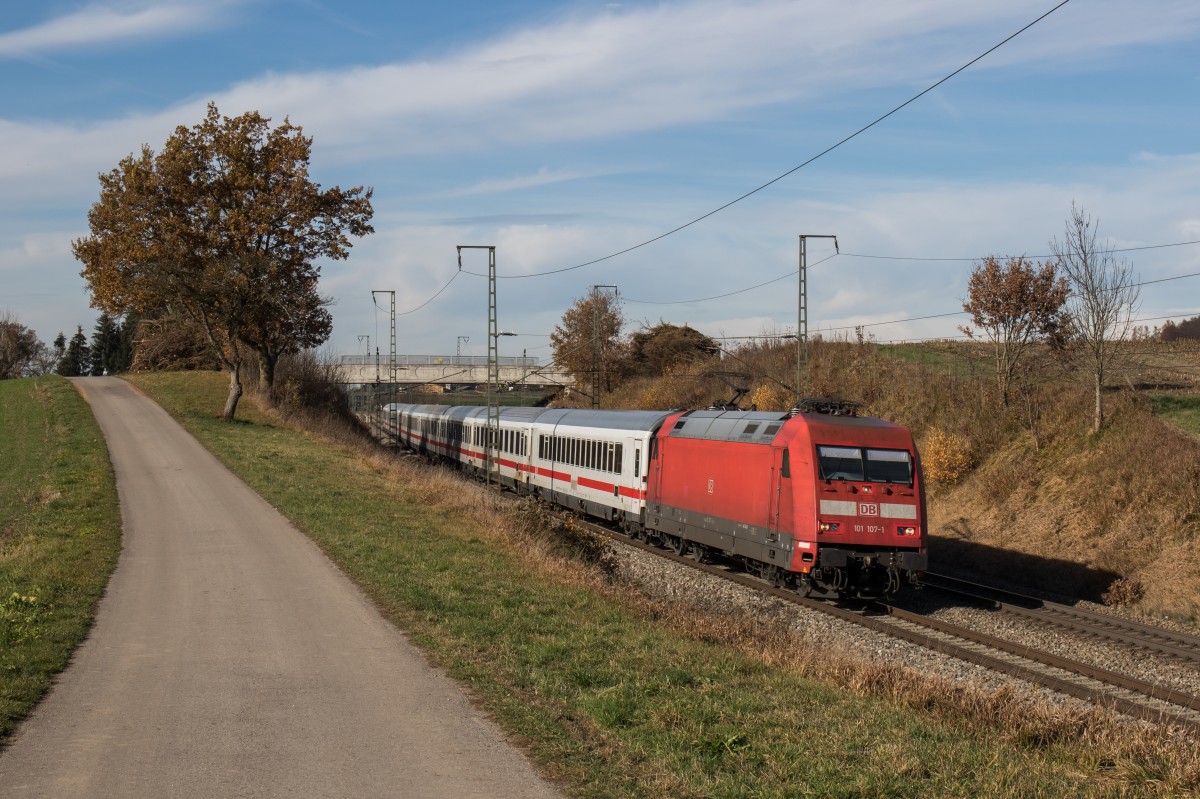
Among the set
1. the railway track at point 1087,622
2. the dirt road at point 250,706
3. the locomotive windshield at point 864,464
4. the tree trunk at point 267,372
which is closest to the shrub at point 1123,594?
the railway track at point 1087,622

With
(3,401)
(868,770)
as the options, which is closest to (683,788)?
(868,770)

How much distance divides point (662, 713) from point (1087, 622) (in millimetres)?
11573

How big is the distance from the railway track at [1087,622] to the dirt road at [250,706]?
1079cm

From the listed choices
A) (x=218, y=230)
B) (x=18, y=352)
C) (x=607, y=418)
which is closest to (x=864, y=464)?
(x=607, y=418)

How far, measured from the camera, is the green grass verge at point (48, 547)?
9438 millimetres

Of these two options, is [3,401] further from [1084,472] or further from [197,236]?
[1084,472]

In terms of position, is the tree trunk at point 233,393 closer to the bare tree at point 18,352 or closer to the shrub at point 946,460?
the shrub at point 946,460

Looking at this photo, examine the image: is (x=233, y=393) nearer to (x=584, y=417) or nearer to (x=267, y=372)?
(x=267, y=372)

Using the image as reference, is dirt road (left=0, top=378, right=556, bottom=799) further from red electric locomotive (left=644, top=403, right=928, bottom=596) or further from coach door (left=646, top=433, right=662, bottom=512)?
coach door (left=646, top=433, right=662, bottom=512)

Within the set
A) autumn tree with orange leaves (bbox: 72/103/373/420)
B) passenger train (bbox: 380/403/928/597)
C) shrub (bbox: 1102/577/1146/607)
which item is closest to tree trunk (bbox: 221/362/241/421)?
autumn tree with orange leaves (bbox: 72/103/373/420)

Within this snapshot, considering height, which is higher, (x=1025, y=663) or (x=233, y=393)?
(x=233, y=393)

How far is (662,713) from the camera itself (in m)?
8.04

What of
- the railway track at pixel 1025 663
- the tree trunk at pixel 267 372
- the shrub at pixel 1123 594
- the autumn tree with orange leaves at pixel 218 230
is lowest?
the shrub at pixel 1123 594

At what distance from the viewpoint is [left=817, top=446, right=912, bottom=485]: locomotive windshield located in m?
17.1
